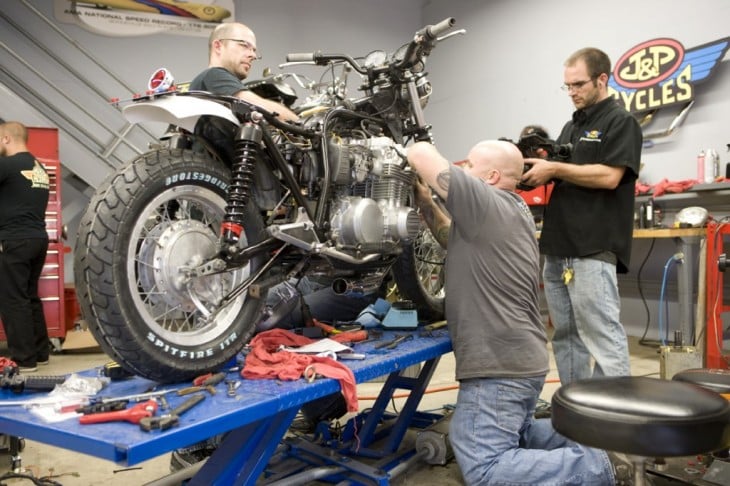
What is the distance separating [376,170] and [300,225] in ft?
1.68

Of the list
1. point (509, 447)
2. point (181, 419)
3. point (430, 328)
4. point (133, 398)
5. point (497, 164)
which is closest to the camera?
point (181, 419)

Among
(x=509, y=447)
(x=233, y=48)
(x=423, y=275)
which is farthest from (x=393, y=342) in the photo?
(x=233, y=48)

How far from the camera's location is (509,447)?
2021 millimetres

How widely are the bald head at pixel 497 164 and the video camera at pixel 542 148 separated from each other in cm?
54

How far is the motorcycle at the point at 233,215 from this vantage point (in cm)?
154

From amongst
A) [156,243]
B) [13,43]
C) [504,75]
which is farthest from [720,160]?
[13,43]

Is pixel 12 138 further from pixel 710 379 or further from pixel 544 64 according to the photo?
pixel 544 64

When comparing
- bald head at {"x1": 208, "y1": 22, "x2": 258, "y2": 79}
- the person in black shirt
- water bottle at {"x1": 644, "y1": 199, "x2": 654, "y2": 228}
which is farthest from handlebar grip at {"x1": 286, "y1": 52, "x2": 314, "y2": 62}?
water bottle at {"x1": 644, "y1": 199, "x2": 654, "y2": 228}

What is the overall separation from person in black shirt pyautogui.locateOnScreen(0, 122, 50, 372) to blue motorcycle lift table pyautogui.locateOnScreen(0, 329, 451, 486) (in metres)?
2.87

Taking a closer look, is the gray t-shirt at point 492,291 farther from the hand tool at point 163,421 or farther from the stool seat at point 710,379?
the hand tool at point 163,421

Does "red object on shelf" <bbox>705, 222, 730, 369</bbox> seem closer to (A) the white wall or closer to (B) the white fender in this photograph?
(A) the white wall

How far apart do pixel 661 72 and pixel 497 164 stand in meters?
3.85

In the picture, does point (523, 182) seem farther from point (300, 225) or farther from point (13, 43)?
point (13, 43)

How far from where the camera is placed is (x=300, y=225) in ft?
6.50
